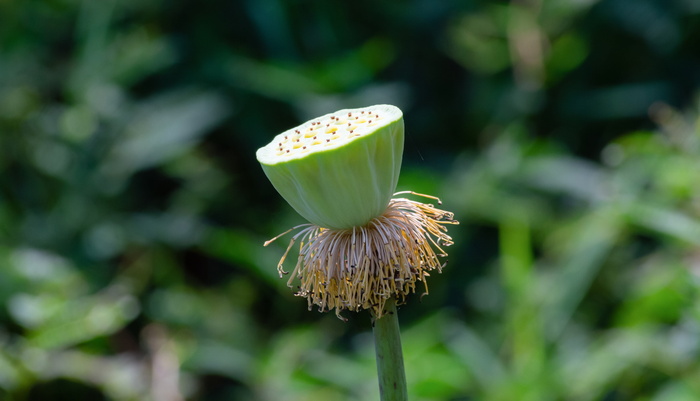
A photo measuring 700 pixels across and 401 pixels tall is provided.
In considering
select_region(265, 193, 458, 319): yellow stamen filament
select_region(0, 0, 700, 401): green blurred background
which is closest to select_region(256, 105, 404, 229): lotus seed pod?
select_region(265, 193, 458, 319): yellow stamen filament

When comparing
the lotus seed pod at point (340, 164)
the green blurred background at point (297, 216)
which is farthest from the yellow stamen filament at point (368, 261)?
the green blurred background at point (297, 216)

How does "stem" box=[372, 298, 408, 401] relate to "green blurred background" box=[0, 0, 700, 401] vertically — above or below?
below

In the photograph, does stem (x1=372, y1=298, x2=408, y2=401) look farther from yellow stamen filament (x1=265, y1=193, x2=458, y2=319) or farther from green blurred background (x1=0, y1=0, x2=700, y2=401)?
green blurred background (x1=0, y1=0, x2=700, y2=401)

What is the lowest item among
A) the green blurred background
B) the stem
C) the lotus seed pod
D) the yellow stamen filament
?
the stem

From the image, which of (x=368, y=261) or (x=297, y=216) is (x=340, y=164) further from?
(x=297, y=216)

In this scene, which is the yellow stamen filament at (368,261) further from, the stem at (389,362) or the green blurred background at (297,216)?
the green blurred background at (297,216)

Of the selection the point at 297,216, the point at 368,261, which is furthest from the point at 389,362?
the point at 297,216

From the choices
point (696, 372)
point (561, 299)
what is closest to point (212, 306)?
point (561, 299)
